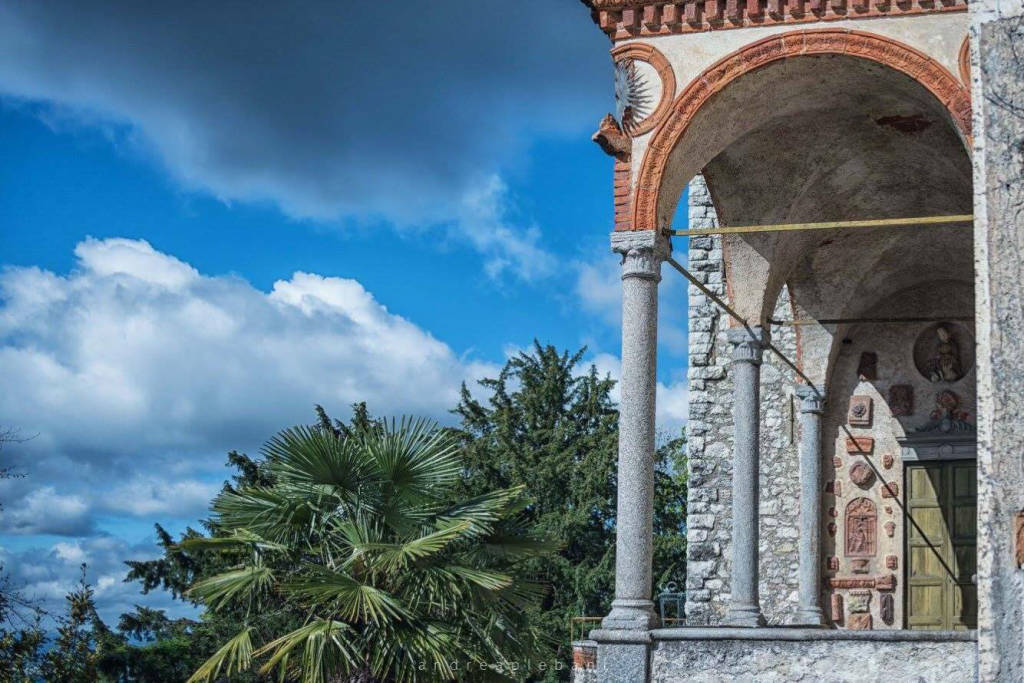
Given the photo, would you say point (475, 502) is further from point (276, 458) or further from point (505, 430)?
point (505, 430)

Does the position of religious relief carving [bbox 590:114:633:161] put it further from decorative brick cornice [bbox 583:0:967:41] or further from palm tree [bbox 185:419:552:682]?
palm tree [bbox 185:419:552:682]

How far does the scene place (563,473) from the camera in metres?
23.7

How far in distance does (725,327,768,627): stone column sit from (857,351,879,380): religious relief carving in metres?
2.92

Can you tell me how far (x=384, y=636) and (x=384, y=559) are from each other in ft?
1.62

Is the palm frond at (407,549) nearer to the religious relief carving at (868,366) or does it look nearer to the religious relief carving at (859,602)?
the religious relief carving at (859,602)

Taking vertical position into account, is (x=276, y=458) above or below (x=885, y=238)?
below

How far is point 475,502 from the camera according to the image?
8.74 meters

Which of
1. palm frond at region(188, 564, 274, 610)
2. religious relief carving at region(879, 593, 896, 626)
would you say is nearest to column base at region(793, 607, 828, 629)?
religious relief carving at region(879, 593, 896, 626)

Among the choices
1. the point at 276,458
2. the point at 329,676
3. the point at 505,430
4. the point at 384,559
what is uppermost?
the point at 505,430

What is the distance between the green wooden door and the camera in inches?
559

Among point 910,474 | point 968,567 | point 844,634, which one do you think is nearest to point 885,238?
point 910,474

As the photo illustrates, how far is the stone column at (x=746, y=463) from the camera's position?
40.2 ft

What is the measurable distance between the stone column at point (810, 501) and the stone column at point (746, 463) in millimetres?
2309

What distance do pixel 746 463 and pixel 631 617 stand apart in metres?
3.50
